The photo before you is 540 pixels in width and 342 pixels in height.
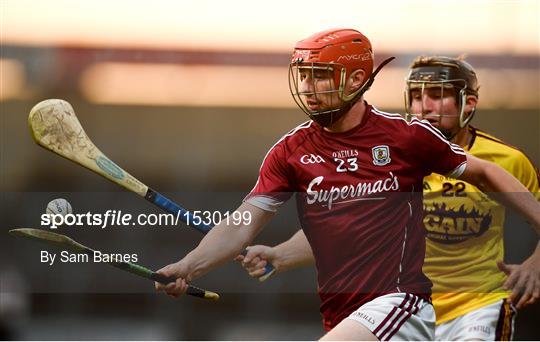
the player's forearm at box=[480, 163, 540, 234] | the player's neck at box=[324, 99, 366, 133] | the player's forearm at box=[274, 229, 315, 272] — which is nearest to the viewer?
the player's neck at box=[324, 99, 366, 133]

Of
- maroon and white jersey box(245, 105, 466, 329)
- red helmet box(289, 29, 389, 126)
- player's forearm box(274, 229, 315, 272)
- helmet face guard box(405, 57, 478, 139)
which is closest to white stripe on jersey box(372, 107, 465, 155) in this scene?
maroon and white jersey box(245, 105, 466, 329)

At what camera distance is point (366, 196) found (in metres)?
4.31

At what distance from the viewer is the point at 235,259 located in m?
4.56

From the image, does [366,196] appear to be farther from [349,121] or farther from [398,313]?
[398,313]

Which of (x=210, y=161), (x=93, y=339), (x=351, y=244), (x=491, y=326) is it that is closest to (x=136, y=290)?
(x=93, y=339)

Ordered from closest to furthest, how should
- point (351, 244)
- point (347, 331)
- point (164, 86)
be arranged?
1. point (347, 331)
2. point (351, 244)
3. point (164, 86)

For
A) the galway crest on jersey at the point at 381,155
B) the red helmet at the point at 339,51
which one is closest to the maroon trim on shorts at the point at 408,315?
the galway crest on jersey at the point at 381,155

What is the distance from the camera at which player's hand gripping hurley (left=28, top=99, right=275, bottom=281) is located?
4.57 metres

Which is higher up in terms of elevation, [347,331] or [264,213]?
[264,213]

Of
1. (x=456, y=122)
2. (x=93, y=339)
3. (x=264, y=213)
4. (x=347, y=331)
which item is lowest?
(x=93, y=339)

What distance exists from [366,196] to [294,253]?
52cm

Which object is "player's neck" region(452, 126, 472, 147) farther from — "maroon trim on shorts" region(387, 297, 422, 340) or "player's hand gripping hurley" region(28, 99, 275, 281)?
"player's hand gripping hurley" region(28, 99, 275, 281)

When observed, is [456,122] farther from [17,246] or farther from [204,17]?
[17,246]

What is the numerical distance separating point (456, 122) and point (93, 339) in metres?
2.02
